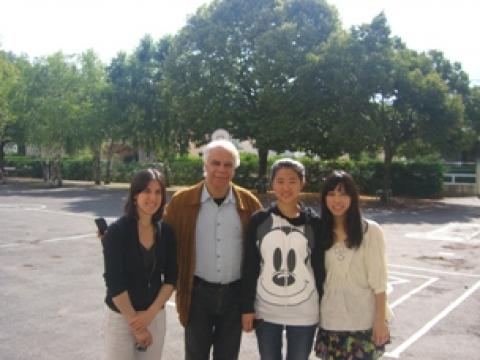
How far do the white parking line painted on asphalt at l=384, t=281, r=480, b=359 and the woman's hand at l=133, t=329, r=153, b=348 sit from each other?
9.44 ft

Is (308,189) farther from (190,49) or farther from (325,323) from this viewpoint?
(325,323)

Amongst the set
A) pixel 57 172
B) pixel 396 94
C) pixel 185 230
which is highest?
pixel 396 94

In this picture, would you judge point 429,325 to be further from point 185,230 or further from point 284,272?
point 185,230

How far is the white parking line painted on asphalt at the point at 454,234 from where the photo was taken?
12.9 m

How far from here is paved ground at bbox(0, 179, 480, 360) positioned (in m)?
5.23

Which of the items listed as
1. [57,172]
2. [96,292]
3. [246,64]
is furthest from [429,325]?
[57,172]

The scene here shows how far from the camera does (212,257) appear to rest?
3.32 meters

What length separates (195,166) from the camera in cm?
3225

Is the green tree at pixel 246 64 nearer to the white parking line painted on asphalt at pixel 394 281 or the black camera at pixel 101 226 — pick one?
the white parking line painted on asphalt at pixel 394 281

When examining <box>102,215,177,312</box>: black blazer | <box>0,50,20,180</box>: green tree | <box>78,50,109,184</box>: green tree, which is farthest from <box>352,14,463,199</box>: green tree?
<box>0,50,20,180</box>: green tree

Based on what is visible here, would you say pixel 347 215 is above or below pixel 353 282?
above

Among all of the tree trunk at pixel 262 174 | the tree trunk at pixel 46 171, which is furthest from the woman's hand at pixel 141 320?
the tree trunk at pixel 46 171

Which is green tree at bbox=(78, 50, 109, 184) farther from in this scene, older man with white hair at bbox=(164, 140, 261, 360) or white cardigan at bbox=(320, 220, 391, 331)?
white cardigan at bbox=(320, 220, 391, 331)

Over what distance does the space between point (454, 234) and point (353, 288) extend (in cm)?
1183
